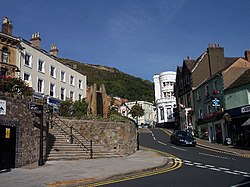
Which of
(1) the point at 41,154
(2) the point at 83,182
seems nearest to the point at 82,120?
(1) the point at 41,154

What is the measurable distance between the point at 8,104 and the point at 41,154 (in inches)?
120

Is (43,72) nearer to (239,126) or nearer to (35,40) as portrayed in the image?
(35,40)

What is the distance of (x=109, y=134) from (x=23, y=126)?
862cm

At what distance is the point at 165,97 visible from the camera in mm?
64188

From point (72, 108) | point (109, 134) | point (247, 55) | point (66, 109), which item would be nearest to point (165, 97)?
point (247, 55)

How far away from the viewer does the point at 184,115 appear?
45.3 metres

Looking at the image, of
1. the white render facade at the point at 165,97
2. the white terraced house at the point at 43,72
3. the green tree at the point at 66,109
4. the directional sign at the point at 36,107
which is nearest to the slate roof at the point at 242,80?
the green tree at the point at 66,109

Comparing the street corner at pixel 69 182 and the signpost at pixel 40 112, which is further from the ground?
the signpost at pixel 40 112

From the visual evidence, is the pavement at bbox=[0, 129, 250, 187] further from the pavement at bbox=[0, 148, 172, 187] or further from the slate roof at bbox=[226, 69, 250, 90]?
the slate roof at bbox=[226, 69, 250, 90]

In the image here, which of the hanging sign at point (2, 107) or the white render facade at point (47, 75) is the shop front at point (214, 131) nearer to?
the white render facade at point (47, 75)

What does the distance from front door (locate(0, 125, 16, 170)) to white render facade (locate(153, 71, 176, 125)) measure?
156ft

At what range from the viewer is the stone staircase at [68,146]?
18234 mm

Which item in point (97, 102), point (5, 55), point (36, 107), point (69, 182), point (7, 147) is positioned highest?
point (5, 55)

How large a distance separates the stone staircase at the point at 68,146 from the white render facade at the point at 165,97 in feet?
130
